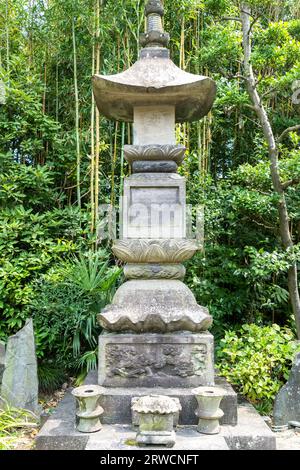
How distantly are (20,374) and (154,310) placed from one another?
1.42m

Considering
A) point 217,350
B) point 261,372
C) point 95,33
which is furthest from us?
point 95,33

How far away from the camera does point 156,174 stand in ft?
11.4

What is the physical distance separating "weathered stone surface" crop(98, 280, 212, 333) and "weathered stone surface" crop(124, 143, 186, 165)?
3.33ft

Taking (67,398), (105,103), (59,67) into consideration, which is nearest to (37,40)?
(59,67)

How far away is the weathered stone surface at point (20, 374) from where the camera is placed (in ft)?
11.9

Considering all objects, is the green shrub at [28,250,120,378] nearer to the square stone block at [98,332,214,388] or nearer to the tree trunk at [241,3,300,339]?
the square stone block at [98,332,214,388]

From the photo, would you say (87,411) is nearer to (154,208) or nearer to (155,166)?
(154,208)

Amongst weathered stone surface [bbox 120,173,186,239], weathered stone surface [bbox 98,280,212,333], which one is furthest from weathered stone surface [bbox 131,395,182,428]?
weathered stone surface [bbox 120,173,186,239]

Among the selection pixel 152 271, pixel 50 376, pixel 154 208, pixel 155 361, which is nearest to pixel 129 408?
pixel 155 361

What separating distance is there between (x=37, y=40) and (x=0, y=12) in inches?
23.3

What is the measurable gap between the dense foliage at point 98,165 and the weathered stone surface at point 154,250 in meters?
1.31

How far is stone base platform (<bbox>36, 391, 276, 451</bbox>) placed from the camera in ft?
8.34

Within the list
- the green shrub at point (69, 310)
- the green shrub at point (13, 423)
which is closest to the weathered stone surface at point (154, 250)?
the green shrub at point (69, 310)

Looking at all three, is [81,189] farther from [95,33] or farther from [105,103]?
[105,103]
